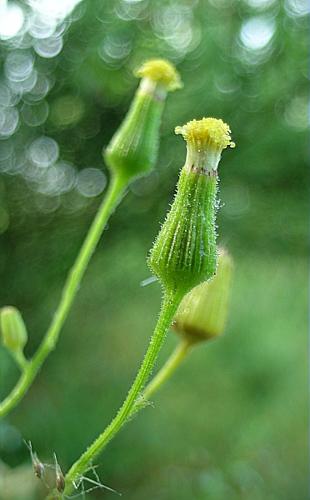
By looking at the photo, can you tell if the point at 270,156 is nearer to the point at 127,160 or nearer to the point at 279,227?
the point at 279,227

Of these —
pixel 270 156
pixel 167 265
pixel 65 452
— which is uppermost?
pixel 270 156

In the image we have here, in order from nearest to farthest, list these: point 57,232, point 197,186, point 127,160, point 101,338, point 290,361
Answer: point 197,186 < point 127,160 < point 57,232 < point 101,338 < point 290,361

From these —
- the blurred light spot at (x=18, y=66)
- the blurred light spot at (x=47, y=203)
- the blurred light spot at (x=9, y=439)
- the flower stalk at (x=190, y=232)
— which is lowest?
the blurred light spot at (x=9, y=439)

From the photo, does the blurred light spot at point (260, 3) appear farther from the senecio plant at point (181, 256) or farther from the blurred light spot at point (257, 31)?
the senecio plant at point (181, 256)

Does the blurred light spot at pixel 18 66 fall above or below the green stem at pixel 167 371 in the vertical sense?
above

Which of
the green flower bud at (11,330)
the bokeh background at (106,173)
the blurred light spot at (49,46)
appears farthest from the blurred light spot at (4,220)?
the green flower bud at (11,330)

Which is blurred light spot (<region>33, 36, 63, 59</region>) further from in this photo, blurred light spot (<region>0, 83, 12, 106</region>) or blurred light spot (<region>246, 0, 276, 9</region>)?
blurred light spot (<region>246, 0, 276, 9</region>)

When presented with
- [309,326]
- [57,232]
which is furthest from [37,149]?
[309,326]
